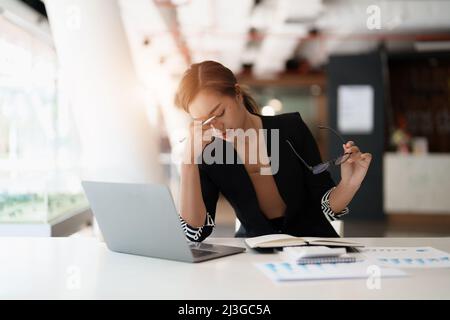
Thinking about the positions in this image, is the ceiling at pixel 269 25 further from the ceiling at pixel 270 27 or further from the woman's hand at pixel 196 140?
the woman's hand at pixel 196 140

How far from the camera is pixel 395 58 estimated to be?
37.3 ft

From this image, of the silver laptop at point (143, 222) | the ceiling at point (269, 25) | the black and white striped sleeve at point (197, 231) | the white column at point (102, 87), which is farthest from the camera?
the ceiling at point (269, 25)

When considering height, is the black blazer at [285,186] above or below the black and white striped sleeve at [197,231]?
above

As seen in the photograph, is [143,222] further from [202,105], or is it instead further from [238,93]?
[238,93]

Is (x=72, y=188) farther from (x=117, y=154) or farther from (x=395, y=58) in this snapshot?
(x=395, y=58)

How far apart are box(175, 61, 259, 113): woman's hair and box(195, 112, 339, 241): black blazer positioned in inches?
8.4

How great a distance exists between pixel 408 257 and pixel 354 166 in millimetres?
513

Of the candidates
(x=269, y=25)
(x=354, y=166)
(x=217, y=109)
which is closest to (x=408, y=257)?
(x=354, y=166)

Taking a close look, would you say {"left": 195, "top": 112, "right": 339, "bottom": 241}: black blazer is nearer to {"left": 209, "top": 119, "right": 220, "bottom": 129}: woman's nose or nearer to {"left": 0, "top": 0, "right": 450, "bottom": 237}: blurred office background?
{"left": 209, "top": 119, "right": 220, "bottom": 129}: woman's nose

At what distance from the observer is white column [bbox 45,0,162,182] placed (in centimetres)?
455

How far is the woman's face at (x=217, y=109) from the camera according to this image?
2.33 m

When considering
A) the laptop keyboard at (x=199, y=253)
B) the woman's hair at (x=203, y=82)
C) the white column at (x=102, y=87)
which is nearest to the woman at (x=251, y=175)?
the woman's hair at (x=203, y=82)

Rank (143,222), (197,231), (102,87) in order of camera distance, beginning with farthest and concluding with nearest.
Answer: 1. (102,87)
2. (197,231)
3. (143,222)

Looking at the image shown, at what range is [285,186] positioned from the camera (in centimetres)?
246
